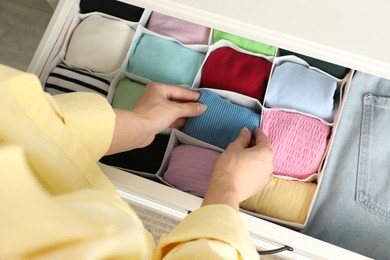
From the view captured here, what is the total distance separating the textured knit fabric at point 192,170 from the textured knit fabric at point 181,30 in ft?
0.69

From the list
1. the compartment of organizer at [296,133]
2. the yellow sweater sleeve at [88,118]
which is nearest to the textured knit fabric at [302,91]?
the compartment of organizer at [296,133]

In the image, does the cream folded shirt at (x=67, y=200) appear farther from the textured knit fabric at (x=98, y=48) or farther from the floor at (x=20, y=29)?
the floor at (x=20, y=29)

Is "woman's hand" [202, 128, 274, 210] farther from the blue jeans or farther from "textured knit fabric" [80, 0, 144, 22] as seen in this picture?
"textured knit fabric" [80, 0, 144, 22]

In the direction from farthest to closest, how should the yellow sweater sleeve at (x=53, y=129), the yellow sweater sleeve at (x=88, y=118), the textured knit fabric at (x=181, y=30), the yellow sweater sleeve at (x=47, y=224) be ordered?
the textured knit fabric at (x=181, y=30), the yellow sweater sleeve at (x=88, y=118), the yellow sweater sleeve at (x=53, y=129), the yellow sweater sleeve at (x=47, y=224)

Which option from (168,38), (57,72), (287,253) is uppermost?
(168,38)

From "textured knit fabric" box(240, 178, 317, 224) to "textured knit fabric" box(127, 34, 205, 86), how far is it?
0.23 meters

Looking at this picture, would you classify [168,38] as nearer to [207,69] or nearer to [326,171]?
[207,69]

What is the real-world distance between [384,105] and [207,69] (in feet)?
1.00

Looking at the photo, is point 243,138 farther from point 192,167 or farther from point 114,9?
point 114,9

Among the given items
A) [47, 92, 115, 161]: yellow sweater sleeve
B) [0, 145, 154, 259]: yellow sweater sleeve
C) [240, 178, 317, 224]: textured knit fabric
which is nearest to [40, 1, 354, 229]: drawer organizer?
[240, 178, 317, 224]: textured knit fabric

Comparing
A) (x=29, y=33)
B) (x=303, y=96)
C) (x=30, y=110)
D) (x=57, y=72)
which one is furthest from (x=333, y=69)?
(x=29, y=33)

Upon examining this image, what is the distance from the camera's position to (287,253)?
0.71 metres

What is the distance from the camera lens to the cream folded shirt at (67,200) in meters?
0.25

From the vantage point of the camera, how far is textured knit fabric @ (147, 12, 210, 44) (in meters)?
0.88
